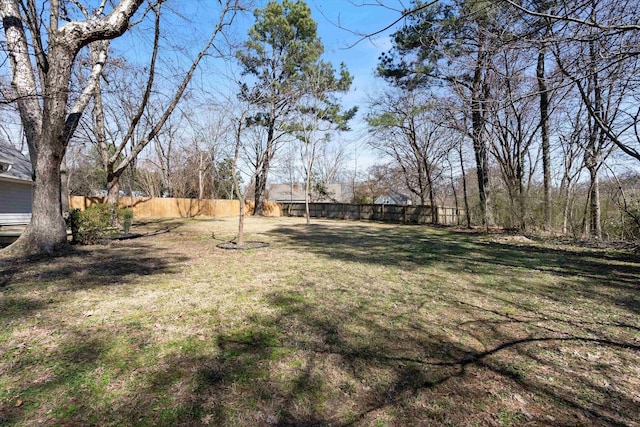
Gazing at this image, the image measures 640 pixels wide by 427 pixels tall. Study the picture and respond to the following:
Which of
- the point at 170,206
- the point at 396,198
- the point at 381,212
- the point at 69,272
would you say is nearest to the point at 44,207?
the point at 69,272

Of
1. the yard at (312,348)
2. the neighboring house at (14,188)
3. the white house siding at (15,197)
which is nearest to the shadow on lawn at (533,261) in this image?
the yard at (312,348)

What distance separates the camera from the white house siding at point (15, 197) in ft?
35.7

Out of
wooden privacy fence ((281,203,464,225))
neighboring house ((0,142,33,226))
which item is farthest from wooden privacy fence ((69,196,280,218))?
wooden privacy fence ((281,203,464,225))

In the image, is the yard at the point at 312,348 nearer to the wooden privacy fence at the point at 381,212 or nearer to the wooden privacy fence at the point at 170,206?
the wooden privacy fence at the point at 170,206

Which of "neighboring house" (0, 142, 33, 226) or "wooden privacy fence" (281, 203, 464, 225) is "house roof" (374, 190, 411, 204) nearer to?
"wooden privacy fence" (281, 203, 464, 225)

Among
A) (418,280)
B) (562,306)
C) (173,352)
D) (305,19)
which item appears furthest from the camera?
(305,19)

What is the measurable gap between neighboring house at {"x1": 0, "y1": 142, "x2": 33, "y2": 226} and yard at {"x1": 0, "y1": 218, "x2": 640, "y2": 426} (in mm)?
8307

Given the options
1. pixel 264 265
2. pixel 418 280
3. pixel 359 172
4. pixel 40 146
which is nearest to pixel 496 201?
pixel 418 280

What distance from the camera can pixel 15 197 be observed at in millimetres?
11406

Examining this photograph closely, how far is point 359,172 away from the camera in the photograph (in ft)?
110

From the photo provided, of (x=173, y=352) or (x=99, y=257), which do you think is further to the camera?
(x=99, y=257)

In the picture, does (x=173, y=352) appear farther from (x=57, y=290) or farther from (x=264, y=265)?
(x=264, y=265)

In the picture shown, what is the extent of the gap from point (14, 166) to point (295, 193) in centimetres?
2592

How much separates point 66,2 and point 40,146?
3730 mm
